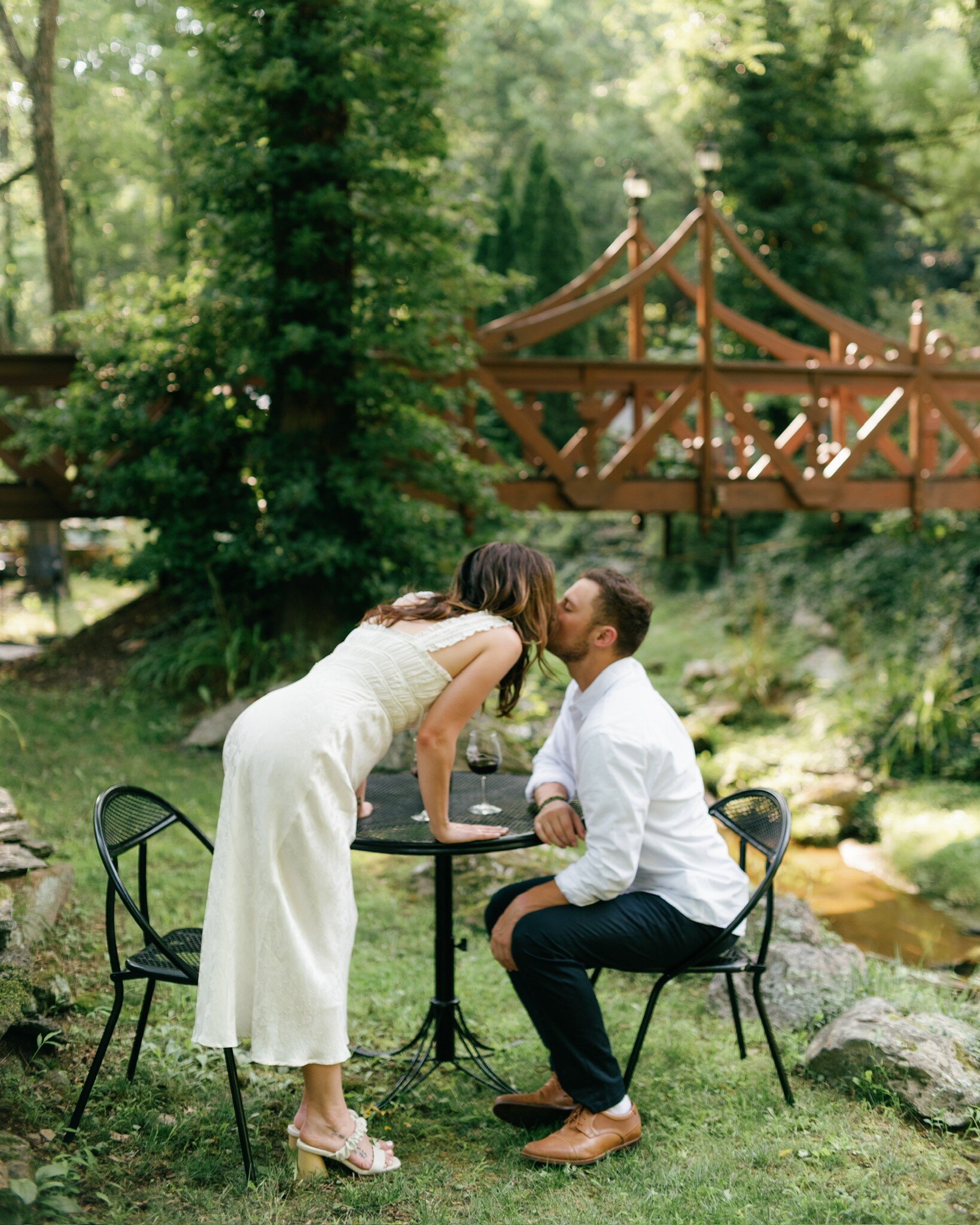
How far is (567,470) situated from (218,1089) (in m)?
5.47

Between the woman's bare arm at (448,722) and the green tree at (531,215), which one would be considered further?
the green tree at (531,215)

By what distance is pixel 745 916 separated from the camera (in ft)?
8.73

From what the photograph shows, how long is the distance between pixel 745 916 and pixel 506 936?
0.58 metres

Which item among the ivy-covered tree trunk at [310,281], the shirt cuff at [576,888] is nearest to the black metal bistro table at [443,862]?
the shirt cuff at [576,888]

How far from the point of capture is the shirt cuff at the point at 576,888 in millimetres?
2617

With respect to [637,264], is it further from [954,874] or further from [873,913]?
[873,913]

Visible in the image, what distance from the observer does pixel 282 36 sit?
639 cm

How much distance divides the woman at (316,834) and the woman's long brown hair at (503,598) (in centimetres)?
5

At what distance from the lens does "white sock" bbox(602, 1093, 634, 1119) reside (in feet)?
A: 8.74

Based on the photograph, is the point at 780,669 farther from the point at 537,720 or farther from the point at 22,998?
the point at 22,998

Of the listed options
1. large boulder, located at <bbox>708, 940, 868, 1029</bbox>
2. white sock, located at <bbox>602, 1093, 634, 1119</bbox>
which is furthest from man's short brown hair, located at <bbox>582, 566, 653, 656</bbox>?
large boulder, located at <bbox>708, 940, 868, 1029</bbox>

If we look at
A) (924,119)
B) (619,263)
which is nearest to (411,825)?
(924,119)

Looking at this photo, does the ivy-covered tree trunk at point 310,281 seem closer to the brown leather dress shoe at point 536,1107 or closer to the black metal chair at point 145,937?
the black metal chair at point 145,937

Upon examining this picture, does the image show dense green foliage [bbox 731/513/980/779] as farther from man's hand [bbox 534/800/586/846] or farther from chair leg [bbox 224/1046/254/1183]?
chair leg [bbox 224/1046/254/1183]
